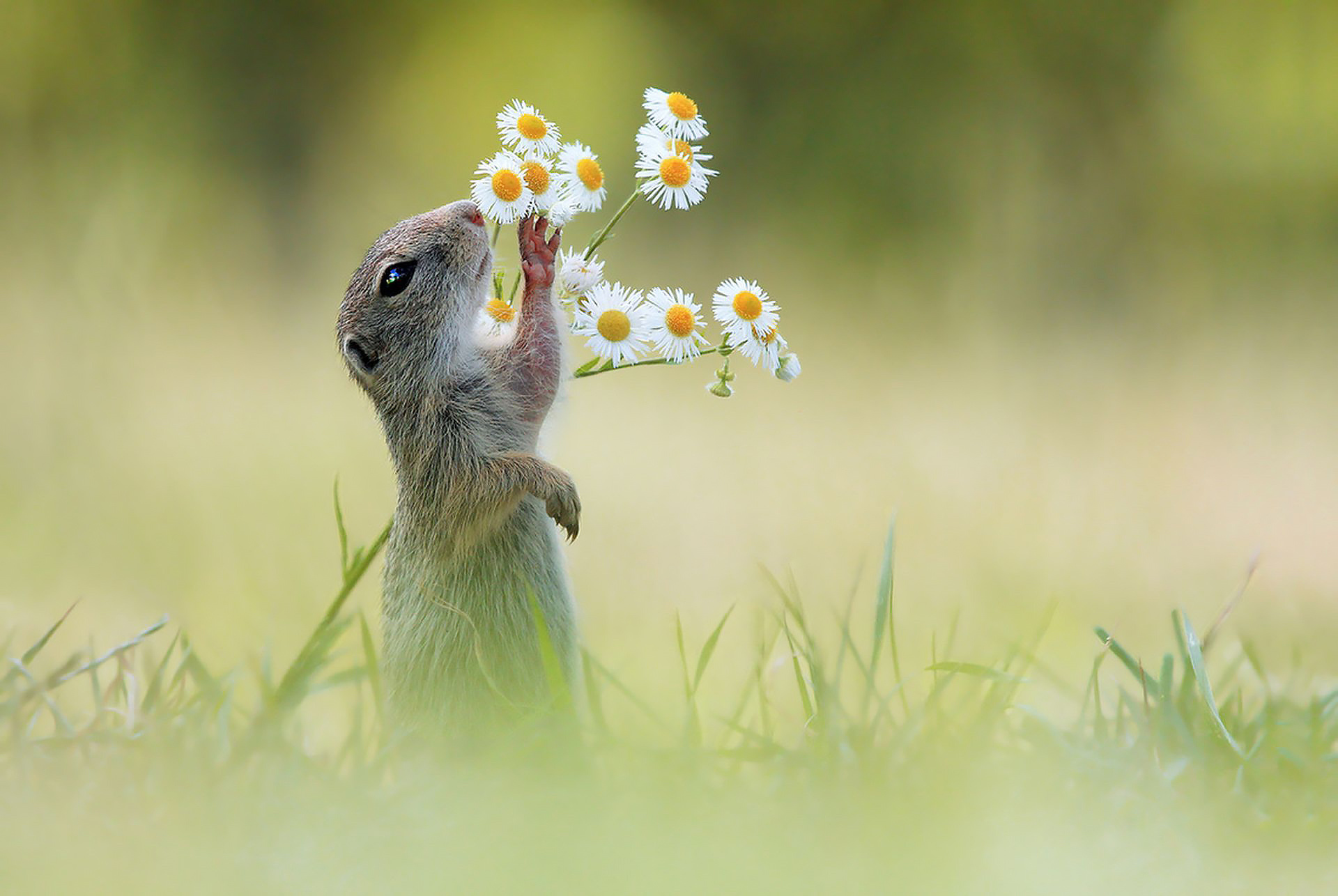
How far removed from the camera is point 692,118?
1113 millimetres

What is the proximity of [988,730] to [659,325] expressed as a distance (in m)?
0.46

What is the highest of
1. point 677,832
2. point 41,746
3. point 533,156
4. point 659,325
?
point 533,156

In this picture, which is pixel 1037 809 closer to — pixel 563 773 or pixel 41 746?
pixel 563 773

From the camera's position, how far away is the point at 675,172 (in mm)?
1084

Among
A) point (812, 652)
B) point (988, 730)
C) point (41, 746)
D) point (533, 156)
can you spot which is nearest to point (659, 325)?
point (533, 156)

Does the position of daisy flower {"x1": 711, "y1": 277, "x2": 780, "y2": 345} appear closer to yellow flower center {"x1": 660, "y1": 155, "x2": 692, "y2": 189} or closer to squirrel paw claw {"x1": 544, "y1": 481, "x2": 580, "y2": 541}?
yellow flower center {"x1": 660, "y1": 155, "x2": 692, "y2": 189}

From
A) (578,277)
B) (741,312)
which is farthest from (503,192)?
(741,312)

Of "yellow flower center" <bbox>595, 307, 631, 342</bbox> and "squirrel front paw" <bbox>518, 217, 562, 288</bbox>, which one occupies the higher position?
"squirrel front paw" <bbox>518, 217, 562, 288</bbox>

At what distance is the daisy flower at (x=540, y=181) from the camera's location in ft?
3.56

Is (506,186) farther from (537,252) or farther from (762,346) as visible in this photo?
(762,346)

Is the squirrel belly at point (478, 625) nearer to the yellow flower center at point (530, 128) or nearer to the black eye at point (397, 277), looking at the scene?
the black eye at point (397, 277)

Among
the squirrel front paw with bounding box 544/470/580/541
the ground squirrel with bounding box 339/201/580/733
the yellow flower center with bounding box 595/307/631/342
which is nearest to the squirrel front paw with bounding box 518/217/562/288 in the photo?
the ground squirrel with bounding box 339/201/580/733

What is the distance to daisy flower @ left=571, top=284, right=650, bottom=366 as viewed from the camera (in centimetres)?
108

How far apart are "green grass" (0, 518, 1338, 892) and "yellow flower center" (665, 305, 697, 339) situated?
0.83ft
